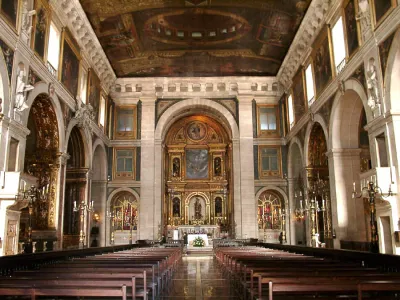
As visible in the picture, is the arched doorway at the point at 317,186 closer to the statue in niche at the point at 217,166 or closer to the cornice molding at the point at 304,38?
the cornice molding at the point at 304,38

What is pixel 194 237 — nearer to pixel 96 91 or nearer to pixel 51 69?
pixel 96 91

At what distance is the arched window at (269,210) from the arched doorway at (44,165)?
15.6 m

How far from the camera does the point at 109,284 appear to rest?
5.27 m

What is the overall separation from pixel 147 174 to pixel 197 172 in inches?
263

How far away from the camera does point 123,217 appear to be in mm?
28891

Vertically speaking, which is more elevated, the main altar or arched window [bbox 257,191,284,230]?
arched window [bbox 257,191,284,230]

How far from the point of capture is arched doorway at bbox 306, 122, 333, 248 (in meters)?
21.3

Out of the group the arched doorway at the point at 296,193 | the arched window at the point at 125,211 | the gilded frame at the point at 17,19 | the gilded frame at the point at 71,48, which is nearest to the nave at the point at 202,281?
the gilded frame at the point at 17,19

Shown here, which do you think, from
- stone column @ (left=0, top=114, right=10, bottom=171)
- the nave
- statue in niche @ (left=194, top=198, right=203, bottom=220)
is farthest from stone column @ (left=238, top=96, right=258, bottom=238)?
stone column @ (left=0, top=114, right=10, bottom=171)

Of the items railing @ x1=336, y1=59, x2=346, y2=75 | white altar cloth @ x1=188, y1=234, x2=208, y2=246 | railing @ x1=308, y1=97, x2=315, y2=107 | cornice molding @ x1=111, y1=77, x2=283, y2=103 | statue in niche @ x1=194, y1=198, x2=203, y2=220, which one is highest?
cornice molding @ x1=111, y1=77, x2=283, y2=103

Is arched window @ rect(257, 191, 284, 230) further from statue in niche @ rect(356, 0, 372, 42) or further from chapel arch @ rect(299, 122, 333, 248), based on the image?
statue in niche @ rect(356, 0, 372, 42)

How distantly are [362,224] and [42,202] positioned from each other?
46.6 feet

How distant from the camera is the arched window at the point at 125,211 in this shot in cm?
2886

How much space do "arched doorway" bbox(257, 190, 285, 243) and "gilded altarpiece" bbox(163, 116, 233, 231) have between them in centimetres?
410
